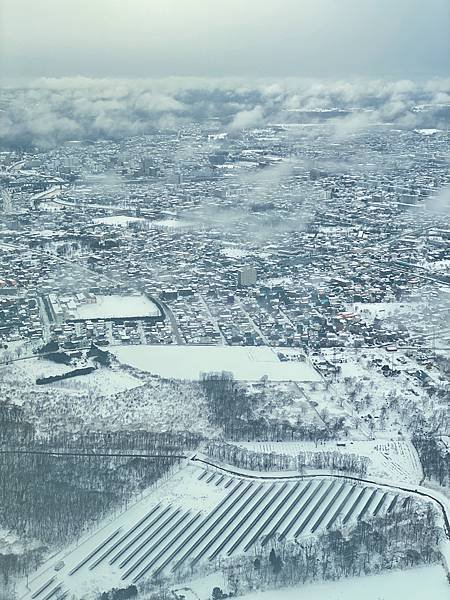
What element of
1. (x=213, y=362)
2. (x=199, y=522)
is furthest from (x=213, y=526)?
(x=213, y=362)

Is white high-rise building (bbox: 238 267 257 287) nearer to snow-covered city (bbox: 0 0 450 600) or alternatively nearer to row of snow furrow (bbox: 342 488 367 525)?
snow-covered city (bbox: 0 0 450 600)

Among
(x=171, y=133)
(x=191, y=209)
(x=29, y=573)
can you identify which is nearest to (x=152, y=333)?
(x=29, y=573)

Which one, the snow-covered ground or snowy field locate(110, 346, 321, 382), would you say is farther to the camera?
the snow-covered ground

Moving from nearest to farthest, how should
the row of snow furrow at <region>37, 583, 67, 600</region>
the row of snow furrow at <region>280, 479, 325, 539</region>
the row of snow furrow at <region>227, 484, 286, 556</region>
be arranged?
1. the row of snow furrow at <region>37, 583, 67, 600</region>
2. the row of snow furrow at <region>227, 484, 286, 556</region>
3. the row of snow furrow at <region>280, 479, 325, 539</region>

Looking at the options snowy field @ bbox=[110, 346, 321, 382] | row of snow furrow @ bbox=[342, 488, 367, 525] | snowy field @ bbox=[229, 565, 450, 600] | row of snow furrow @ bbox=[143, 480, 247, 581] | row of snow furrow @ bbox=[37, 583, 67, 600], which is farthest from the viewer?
snowy field @ bbox=[110, 346, 321, 382]

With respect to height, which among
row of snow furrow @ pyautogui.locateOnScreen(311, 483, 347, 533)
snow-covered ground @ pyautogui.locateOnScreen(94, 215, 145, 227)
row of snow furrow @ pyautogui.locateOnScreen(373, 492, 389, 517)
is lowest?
snow-covered ground @ pyautogui.locateOnScreen(94, 215, 145, 227)

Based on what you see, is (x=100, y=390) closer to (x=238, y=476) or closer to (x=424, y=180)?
(x=238, y=476)

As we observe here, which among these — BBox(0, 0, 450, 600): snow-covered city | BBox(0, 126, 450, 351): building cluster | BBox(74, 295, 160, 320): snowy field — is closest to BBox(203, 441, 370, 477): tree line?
BBox(0, 0, 450, 600): snow-covered city
